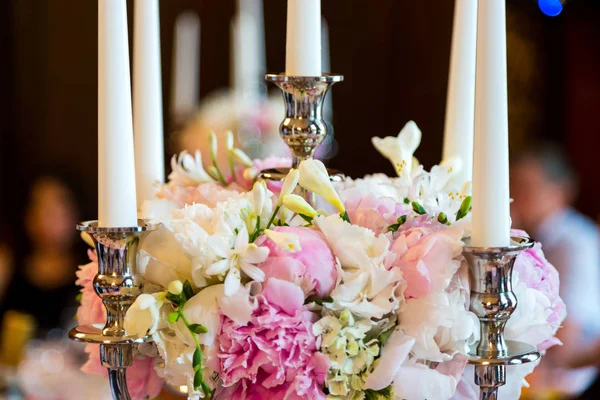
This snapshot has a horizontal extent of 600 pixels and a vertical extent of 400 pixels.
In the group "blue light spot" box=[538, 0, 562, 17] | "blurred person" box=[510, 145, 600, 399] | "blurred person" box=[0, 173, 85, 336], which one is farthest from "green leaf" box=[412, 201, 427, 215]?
"blue light spot" box=[538, 0, 562, 17]

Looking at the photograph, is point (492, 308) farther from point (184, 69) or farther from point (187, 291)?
point (184, 69)

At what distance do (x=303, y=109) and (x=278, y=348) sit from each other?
23cm

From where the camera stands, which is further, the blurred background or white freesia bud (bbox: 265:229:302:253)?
the blurred background

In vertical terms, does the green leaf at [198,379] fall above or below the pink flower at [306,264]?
below

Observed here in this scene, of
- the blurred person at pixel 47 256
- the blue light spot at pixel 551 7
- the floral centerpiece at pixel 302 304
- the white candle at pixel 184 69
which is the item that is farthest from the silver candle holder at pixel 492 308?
the blue light spot at pixel 551 7

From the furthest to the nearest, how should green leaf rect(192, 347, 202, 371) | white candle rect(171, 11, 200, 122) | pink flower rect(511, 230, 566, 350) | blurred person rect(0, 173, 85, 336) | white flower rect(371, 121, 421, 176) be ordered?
blurred person rect(0, 173, 85, 336) < white candle rect(171, 11, 200, 122) < white flower rect(371, 121, 421, 176) < pink flower rect(511, 230, 566, 350) < green leaf rect(192, 347, 202, 371)

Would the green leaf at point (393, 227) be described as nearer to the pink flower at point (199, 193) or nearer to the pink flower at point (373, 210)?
the pink flower at point (373, 210)

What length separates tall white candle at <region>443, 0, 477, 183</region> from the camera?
91cm

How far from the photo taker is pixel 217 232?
662 millimetres

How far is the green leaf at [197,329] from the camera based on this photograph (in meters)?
0.64

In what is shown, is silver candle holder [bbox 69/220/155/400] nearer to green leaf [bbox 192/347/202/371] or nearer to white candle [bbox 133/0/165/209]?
green leaf [bbox 192/347/202/371]

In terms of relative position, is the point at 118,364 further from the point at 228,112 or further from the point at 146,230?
the point at 228,112

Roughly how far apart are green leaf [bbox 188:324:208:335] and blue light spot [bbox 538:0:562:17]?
124 inches

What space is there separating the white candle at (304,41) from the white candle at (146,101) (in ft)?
0.67
